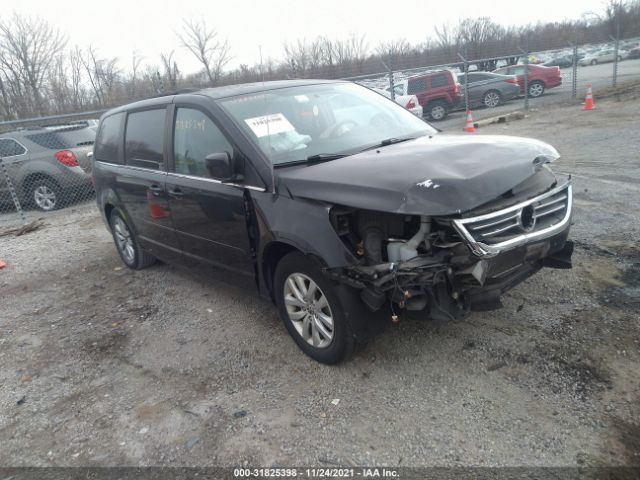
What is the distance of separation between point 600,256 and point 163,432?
391 centimetres

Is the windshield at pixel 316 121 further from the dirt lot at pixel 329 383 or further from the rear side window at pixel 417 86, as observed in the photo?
the rear side window at pixel 417 86

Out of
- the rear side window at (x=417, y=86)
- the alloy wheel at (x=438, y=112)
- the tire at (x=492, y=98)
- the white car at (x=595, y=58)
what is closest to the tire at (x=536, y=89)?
the tire at (x=492, y=98)

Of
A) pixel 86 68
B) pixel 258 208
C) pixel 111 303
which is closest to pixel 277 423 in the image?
pixel 258 208

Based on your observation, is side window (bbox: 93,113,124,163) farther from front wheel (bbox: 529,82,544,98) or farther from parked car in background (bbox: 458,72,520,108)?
front wheel (bbox: 529,82,544,98)

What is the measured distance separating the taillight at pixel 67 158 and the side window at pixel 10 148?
0.68 m

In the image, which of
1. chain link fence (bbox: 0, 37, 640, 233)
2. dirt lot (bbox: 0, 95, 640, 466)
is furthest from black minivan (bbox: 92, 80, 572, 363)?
chain link fence (bbox: 0, 37, 640, 233)

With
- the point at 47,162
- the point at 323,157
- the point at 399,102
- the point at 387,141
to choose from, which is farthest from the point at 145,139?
the point at 399,102

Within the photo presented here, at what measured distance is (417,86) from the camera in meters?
18.0

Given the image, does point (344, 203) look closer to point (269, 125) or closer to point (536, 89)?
point (269, 125)

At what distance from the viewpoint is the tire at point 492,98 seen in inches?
750

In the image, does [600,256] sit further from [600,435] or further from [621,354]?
[600,435]

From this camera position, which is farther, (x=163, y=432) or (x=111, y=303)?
(x=111, y=303)

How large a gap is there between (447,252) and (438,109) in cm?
1637

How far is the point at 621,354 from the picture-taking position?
304cm
